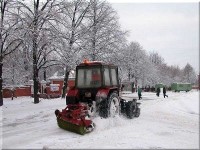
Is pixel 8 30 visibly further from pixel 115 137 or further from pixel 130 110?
pixel 115 137

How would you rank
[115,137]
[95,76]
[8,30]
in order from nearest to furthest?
1. [115,137]
2. [95,76]
3. [8,30]

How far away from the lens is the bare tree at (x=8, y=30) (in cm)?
2345

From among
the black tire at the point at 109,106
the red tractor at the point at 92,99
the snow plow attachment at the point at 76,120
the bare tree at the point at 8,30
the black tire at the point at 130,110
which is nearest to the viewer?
the snow plow attachment at the point at 76,120

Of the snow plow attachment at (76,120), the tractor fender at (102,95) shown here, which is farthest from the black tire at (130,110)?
the snow plow attachment at (76,120)

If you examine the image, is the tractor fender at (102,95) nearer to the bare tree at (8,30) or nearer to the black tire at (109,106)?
the black tire at (109,106)

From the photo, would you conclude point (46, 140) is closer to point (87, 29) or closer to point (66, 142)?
point (66, 142)

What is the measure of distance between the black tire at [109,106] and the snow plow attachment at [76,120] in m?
1.01

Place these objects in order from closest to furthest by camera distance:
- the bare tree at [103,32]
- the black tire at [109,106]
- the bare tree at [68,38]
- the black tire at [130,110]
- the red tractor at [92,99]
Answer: the red tractor at [92,99] < the black tire at [109,106] < the black tire at [130,110] < the bare tree at [68,38] < the bare tree at [103,32]

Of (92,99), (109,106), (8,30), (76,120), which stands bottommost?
(76,120)

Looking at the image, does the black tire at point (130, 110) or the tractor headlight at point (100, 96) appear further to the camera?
the black tire at point (130, 110)

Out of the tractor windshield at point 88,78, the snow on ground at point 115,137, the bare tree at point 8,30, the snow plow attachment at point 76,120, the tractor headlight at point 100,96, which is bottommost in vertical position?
the snow on ground at point 115,137

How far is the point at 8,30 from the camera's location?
23.3 metres

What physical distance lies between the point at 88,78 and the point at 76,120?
293 cm

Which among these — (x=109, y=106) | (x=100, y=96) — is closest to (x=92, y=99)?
(x=100, y=96)
